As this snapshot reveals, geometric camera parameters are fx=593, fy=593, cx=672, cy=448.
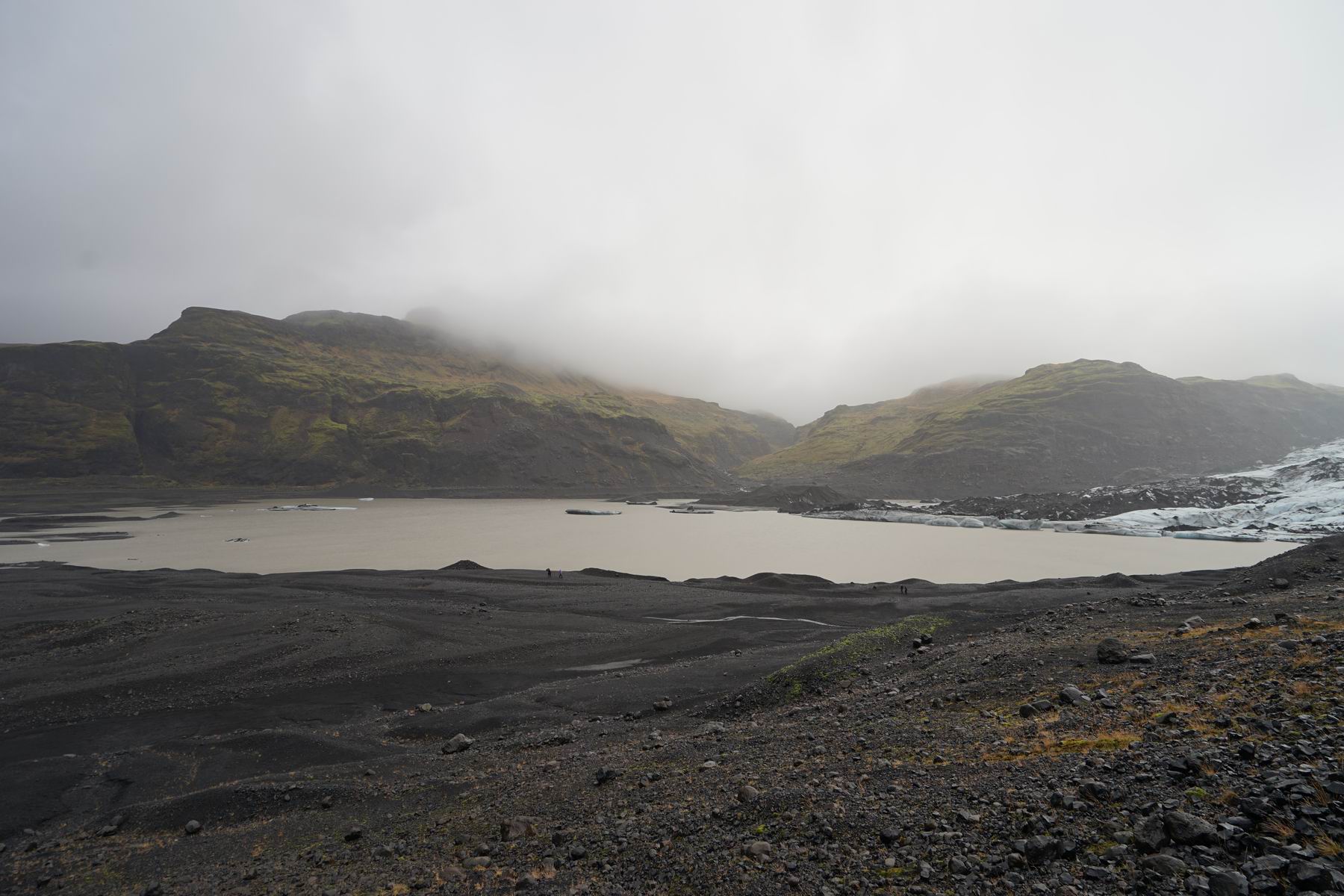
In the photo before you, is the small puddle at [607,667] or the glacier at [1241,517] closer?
the small puddle at [607,667]

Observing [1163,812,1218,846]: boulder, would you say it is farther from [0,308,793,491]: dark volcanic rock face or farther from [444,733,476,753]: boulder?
[0,308,793,491]: dark volcanic rock face

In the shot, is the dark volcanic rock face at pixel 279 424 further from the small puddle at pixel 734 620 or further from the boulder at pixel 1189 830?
the boulder at pixel 1189 830

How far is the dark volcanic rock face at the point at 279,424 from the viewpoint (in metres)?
114

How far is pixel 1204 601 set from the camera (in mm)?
17953

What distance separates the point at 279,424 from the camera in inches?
5084

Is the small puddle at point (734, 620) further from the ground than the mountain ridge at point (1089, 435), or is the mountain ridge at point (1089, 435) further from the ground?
the mountain ridge at point (1089, 435)

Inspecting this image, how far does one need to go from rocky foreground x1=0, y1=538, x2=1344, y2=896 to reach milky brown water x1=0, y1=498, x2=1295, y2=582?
23.5 meters

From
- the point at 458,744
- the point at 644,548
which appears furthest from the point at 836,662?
the point at 644,548

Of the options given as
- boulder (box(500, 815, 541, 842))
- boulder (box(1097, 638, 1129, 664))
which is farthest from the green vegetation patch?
boulder (box(500, 815, 541, 842))

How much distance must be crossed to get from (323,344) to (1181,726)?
210 metres

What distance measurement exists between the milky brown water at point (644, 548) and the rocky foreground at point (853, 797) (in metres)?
23.5

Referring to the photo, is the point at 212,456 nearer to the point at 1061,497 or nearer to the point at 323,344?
the point at 323,344

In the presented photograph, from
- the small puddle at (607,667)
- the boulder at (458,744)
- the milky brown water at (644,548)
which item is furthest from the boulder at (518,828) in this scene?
the milky brown water at (644,548)

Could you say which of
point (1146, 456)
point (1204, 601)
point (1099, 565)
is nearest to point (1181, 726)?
point (1204, 601)
